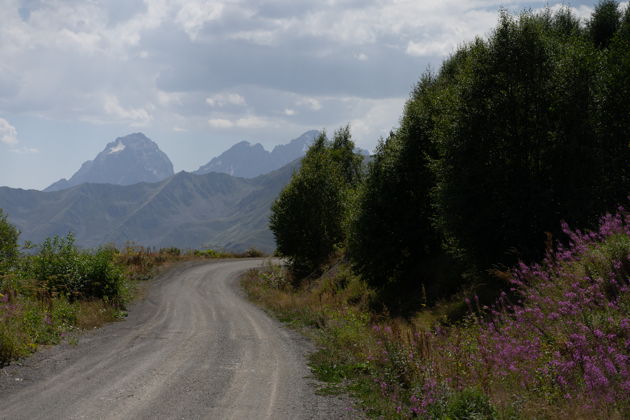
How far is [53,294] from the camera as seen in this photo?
1748cm

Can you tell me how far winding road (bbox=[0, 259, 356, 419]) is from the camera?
827cm

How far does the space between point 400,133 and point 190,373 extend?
57.9 feet

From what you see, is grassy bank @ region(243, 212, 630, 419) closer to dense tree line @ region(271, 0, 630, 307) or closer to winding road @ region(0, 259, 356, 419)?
winding road @ region(0, 259, 356, 419)

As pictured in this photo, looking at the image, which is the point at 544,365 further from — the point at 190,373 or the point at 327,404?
the point at 190,373

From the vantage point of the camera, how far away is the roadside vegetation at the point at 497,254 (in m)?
7.39

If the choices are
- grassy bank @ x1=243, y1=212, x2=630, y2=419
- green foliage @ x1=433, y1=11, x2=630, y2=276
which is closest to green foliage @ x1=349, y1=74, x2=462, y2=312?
green foliage @ x1=433, y1=11, x2=630, y2=276

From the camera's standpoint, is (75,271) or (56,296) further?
(75,271)

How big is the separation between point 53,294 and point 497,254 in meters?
16.5

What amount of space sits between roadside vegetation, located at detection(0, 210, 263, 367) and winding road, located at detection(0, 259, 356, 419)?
2.67ft

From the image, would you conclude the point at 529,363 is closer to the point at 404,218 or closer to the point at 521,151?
the point at 521,151

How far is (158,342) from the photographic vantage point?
570 inches

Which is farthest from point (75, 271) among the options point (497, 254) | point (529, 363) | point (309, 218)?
point (309, 218)

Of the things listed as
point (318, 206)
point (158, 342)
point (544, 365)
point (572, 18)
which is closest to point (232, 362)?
point (158, 342)

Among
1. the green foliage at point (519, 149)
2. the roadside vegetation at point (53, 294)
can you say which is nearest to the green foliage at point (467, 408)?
the green foliage at point (519, 149)
